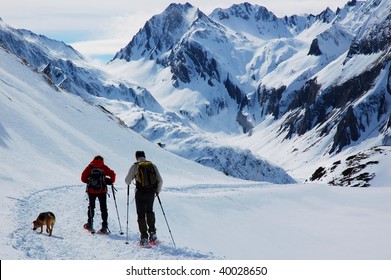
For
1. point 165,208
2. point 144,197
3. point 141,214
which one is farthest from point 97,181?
point 165,208

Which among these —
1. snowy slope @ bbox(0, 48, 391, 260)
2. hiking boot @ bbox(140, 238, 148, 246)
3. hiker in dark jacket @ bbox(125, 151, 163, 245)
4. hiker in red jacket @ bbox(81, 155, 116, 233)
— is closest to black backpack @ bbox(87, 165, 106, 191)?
hiker in red jacket @ bbox(81, 155, 116, 233)

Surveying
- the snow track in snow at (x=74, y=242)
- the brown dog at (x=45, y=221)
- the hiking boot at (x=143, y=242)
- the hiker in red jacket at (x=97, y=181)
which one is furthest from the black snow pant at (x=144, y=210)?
the brown dog at (x=45, y=221)

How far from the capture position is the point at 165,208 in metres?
30.2

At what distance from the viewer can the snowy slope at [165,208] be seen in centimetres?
1667

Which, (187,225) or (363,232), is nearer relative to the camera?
(187,225)

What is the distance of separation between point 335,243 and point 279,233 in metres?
3.65

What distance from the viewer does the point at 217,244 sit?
26594 mm

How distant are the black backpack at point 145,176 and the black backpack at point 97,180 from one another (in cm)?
176

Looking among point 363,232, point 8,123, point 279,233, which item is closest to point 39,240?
point 279,233

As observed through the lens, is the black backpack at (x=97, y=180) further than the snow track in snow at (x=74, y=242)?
Yes

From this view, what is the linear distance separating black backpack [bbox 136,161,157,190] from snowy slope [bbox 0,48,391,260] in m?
2.08

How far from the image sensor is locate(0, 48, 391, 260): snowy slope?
1667 centimetres

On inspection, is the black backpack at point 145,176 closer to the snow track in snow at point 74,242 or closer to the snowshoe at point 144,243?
the snowshoe at point 144,243
